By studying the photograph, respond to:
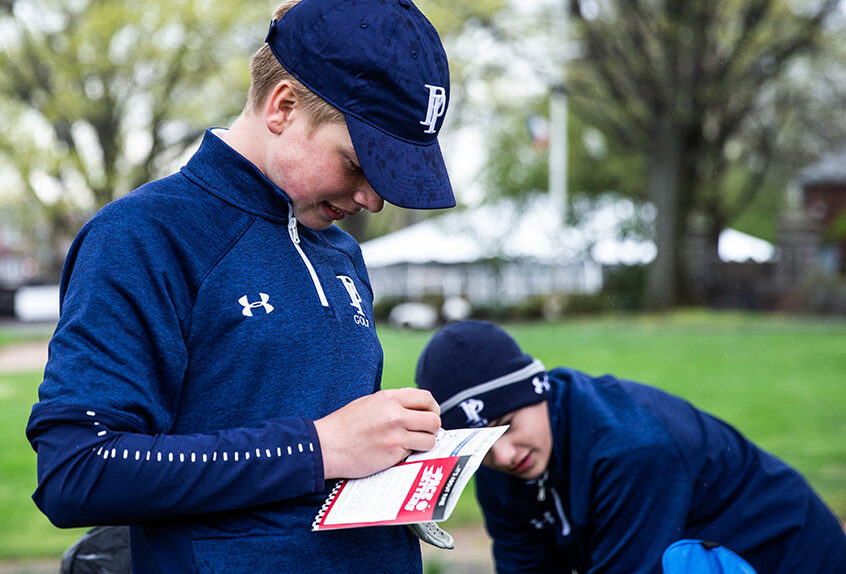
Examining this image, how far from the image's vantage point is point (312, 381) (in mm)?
1419

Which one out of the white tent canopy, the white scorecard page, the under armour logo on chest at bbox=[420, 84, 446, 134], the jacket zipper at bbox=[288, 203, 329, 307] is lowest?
the white tent canopy

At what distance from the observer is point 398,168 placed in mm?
1438

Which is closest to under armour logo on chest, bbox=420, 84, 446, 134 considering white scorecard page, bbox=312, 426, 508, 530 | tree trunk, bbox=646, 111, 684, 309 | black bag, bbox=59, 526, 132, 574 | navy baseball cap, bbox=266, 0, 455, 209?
navy baseball cap, bbox=266, 0, 455, 209

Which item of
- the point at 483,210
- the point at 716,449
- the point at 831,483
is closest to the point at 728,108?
Answer: the point at 483,210

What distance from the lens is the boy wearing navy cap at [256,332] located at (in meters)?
1.21

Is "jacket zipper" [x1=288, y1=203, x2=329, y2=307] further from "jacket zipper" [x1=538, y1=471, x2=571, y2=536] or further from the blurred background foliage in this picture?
the blurred background foliage

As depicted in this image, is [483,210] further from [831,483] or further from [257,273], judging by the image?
[257,273]

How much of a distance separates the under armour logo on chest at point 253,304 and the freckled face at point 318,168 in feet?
0.66

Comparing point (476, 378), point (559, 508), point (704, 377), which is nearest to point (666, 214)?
point (704, 377)

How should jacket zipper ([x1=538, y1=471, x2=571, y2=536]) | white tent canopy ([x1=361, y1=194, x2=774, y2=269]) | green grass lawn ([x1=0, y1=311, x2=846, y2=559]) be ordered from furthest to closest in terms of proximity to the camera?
1. white tent canopy ([x1=361, y1=194, x2=774, y2=269])
2. green grass lawn ([x1=0, y1=311, x2=846, y2=559])
3. jacket zipper ([x1=538, y1=471, x2=571, y2=536])

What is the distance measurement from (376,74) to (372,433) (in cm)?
57

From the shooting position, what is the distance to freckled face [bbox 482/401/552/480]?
251 centimetres

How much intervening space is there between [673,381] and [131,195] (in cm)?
888

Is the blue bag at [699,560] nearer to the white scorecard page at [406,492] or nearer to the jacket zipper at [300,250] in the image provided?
the white scorecard page at [406,492]
